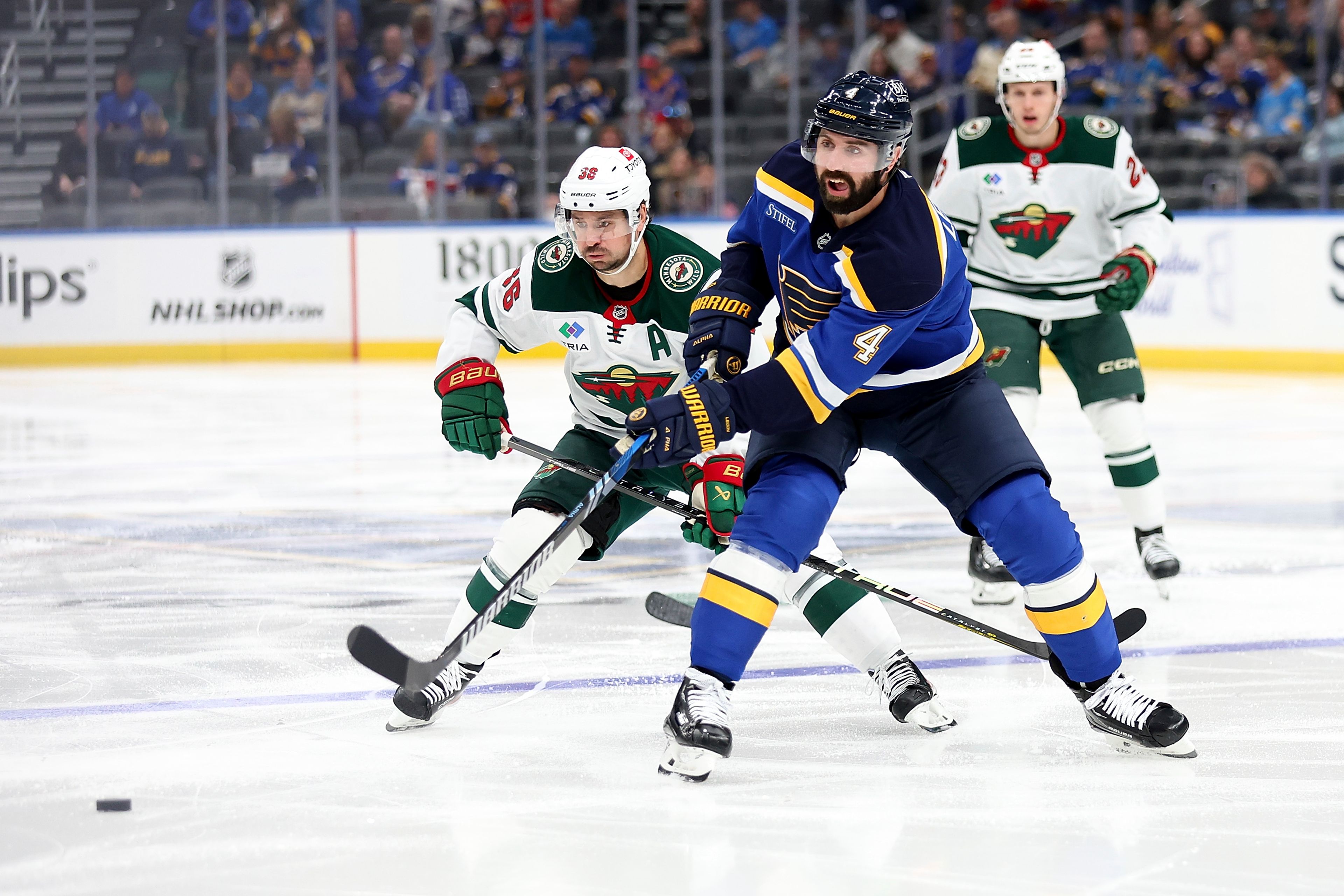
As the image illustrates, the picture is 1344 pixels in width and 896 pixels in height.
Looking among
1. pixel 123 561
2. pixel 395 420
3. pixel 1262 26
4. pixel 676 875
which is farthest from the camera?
pixel 1262 26

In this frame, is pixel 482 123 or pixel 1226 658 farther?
pixel 482 123

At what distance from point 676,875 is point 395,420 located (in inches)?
235

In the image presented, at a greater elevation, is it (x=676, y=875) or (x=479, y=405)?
(x=479, y=405)

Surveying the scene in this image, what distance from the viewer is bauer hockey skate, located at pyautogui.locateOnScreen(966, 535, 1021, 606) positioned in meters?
4.23

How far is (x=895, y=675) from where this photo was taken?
3.12m

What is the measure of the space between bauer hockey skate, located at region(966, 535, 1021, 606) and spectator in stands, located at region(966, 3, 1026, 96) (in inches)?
289

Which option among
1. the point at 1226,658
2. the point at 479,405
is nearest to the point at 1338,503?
the point at 1226,658

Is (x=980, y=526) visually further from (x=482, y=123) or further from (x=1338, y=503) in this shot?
(x=482, y=123)

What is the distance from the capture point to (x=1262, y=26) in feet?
35.2

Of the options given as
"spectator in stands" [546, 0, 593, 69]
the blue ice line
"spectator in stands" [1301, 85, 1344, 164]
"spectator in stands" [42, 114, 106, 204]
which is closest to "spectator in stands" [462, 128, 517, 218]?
"spectator in stands" [546, 0, 593, 69]

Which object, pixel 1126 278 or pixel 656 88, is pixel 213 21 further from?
pixel 1126 278

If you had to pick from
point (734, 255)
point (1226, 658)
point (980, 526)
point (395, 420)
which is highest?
point (734, 255)

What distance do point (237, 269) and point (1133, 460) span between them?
800 centimetres

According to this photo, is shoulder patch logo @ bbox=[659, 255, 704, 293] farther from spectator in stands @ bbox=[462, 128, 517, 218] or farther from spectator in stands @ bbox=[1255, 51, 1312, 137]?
spectator in stands @ bbox=[462, 128, 517, 218]
